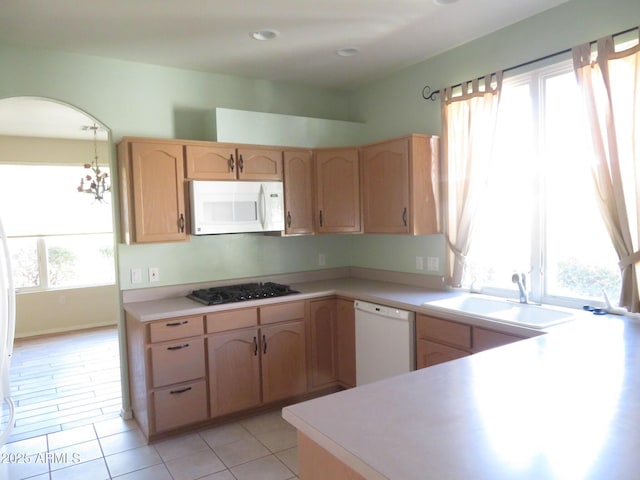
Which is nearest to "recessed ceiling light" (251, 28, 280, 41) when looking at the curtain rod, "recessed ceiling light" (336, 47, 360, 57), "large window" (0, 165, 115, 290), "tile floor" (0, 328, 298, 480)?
"recessed ceiling light" (336, 47, 360, 57)

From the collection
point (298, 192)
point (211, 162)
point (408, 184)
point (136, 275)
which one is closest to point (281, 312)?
point (298, 192)

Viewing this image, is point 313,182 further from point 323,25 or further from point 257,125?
point 323,25

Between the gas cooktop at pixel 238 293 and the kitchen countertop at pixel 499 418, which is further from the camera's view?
the gas cooktop at pixel 238 293

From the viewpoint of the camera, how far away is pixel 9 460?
281 centimetres

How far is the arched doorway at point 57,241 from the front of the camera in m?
5.31

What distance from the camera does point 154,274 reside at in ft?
11.4

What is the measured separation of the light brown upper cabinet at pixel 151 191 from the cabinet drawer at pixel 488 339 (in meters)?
2.09

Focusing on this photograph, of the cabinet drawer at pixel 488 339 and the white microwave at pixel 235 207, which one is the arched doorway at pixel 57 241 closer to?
the white microwave at pixel 235 207

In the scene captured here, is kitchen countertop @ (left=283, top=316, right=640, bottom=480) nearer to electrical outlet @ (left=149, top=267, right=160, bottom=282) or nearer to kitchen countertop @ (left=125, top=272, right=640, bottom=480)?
kitchen countertop @ (left=125, top=272, right=640, bottom=480)

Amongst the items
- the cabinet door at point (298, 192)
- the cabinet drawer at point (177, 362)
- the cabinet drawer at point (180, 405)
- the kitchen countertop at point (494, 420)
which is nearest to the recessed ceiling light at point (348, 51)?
the cabinet door at point (298, 192)

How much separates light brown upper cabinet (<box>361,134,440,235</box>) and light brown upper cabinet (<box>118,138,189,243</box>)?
1530 mm

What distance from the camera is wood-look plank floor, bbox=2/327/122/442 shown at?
3477mm

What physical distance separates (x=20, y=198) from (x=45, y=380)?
9.46 ft

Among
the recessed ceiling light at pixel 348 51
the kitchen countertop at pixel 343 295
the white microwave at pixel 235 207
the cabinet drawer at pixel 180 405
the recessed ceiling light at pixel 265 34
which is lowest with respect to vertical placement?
the cabinet drawer at pixel 180 405
